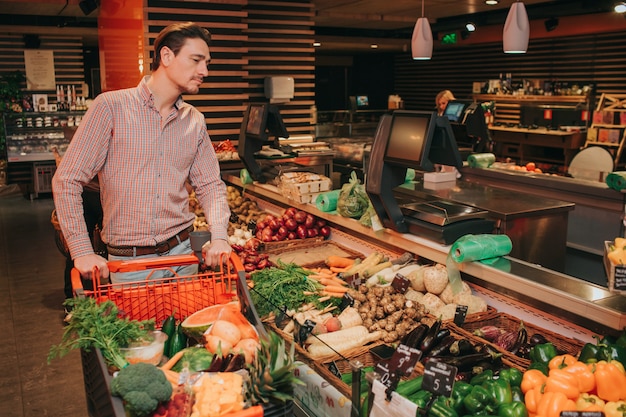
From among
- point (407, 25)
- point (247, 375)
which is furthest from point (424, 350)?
point (407, 25)

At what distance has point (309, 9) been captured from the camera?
9461mm

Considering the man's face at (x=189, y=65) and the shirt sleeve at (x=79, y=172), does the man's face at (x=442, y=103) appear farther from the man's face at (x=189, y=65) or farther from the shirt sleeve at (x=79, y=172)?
the shirt sleeve at (x=79, y=172)

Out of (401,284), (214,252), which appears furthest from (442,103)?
(214,252)

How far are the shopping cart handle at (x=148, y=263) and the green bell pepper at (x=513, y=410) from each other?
4.51 feet

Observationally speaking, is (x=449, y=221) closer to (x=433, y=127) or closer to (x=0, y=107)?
(x=433, y=127)

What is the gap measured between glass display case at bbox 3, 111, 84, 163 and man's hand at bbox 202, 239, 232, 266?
1114 centimetres

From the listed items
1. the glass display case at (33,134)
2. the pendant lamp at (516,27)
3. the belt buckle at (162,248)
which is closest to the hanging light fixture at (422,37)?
the pendant lamp at (516,27)

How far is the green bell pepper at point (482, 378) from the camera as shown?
8.09 ft

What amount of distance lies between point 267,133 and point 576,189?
336 centimetres

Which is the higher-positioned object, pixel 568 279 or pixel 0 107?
pixel 0 107

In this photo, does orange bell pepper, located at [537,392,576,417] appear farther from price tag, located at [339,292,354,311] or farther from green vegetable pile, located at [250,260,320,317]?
green vegetable pile, located at [250,260,320,317]

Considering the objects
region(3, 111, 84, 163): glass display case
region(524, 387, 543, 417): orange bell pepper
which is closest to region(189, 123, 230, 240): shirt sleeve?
region(524, 387, 543, 417): orange bell pepper

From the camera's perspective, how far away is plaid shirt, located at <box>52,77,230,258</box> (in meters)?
2.71

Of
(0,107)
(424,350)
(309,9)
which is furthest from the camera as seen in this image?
(0,107)
